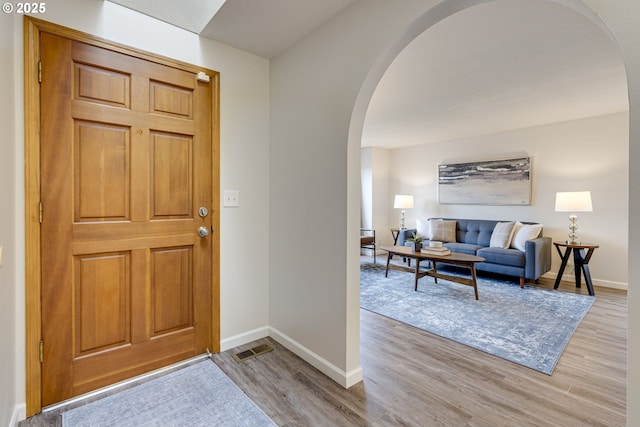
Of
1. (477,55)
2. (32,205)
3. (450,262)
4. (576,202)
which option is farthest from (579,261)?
(32,205)

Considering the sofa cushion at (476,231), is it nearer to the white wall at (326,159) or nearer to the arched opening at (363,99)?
the arched opening at (363,99)

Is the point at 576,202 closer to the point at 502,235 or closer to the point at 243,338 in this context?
the point at 502,235

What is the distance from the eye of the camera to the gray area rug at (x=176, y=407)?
60.4 inches

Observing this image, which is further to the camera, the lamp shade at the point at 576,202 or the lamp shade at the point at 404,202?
the lamp shade at the point at 404,202

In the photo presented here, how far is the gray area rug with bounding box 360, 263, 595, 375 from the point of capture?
238cm

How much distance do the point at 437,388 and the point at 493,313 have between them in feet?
5.47

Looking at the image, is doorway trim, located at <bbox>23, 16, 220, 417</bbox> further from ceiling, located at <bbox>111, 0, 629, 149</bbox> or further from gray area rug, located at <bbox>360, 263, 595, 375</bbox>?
gray area rug, located at <bbox>360, 263, 595, 375</bbox>

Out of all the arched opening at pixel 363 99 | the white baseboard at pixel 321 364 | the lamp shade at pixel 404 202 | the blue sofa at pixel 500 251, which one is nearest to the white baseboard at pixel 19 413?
the white baseboard at pixel 321 364

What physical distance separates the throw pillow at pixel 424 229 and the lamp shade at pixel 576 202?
6.64 feet

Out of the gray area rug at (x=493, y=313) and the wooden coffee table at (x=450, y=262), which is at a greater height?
the wooden coffee table at (x=450, y=262)

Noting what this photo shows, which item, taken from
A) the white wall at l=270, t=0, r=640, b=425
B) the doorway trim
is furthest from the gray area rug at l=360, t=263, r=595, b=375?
the doorway trim

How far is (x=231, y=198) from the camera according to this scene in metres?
2.28

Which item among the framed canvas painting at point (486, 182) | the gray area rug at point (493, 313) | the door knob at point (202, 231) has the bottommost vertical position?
the gray area rug at point (493, 313)

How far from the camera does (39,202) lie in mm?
1601
